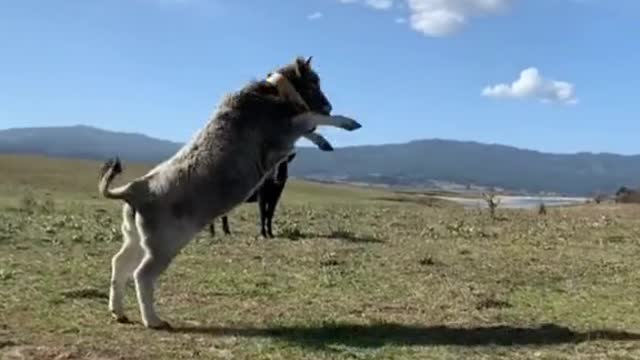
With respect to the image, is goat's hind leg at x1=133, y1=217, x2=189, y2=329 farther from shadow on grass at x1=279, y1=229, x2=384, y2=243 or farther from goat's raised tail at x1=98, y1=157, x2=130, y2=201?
shadow on grass at x1=279, y1=229, x2=384, y2=243

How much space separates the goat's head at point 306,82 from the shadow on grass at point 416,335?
106 inches

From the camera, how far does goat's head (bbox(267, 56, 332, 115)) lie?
11656 mm

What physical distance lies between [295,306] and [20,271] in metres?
4.36

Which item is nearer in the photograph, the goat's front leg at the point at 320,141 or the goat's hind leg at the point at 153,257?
the goat's hind leg at the point at 153,257

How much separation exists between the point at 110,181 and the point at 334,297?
339 cm

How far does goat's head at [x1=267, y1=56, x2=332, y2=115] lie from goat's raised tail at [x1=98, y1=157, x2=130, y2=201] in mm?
2134

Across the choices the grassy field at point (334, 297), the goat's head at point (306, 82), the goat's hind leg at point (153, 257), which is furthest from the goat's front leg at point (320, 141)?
the goat's hind leg at point (153, 257)

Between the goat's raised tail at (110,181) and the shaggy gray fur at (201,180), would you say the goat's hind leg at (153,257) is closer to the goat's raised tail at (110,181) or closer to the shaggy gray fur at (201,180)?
the shaggy gray fur at (201,180)

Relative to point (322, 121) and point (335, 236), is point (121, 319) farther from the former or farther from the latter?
point (335, 236)

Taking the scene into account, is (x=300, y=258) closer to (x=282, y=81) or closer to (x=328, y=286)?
(x=328, y=286)

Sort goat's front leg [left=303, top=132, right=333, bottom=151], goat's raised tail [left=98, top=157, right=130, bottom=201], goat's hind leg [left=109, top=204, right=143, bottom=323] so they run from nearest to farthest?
goat's raised tail [left=98, top=157, right=130, bottom=201]
goat's hind leg [left=109, top=204, right=143, bottom=323]
goat's front leg [left=303, top=132, right=333, bottom=151]

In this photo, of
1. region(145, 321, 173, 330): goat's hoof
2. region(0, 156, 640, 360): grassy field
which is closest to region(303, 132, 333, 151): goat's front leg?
region(0, 156, 640, 360): grassy field

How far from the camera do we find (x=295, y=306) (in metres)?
11.9

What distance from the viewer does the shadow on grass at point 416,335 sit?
984 centimetres
